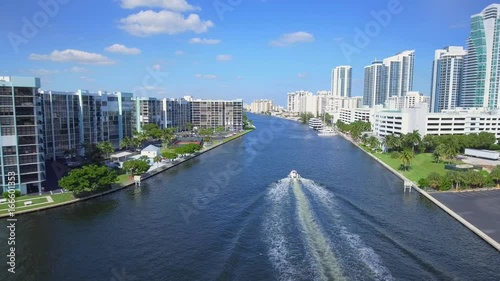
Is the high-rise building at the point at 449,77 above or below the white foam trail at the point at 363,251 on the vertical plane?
above

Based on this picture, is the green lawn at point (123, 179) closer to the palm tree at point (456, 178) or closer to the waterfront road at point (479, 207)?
the waterfront road at point (479, 207)

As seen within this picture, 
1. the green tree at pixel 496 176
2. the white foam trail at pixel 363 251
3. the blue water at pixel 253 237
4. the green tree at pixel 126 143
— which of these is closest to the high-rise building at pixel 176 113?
the green tree at pixel 126 143

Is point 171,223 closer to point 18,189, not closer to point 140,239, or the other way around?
point 140,239

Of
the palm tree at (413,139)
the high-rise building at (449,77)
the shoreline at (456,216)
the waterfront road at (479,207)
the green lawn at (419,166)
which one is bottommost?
the shoreline at (456,216)

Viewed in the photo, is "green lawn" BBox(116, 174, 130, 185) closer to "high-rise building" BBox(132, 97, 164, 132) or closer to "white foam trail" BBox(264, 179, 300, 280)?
"white foam trail" BBox(264, 179, 300, 280)

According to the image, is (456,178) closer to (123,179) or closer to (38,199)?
(123,179)
